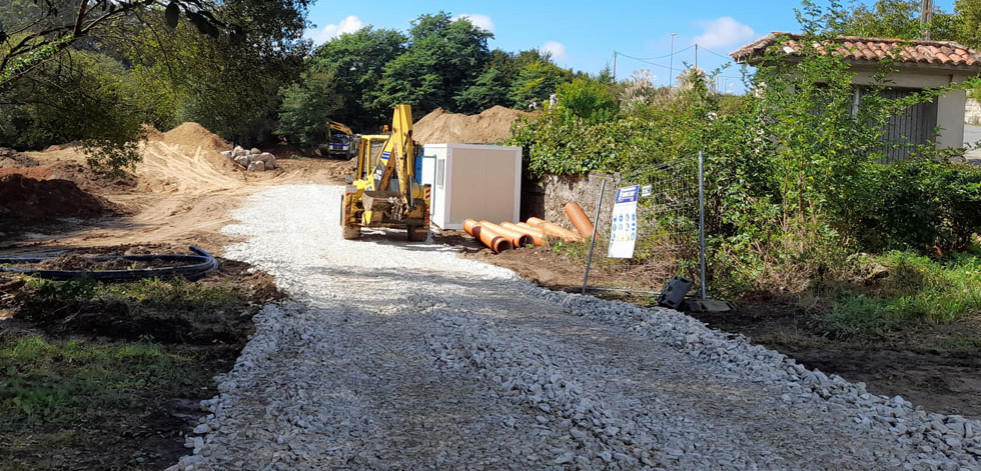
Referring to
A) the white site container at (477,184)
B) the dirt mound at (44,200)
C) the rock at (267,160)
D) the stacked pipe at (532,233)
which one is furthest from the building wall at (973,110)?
the dirt mound at (44,200)

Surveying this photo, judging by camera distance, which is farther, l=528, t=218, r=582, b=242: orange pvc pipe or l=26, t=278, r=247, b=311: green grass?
l=528, t=218, r=582, b=242: orange pvc pipe

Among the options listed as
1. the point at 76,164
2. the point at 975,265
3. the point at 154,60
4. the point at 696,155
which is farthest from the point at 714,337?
the point at 76,164

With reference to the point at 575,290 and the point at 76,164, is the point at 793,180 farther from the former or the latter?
the point at 76,164

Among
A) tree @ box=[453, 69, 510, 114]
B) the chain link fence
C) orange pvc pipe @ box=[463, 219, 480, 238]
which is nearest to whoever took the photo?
the chain link fence

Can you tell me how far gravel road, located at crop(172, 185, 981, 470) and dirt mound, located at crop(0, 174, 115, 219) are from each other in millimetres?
14777

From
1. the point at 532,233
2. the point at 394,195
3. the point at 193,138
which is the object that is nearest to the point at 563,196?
the point at 532,233

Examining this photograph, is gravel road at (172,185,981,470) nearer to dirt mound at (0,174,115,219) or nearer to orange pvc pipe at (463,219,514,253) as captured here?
orange pvc pipe at (463,219,514,253)

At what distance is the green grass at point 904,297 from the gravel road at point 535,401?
1.49 metres

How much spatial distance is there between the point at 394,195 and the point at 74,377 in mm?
10926

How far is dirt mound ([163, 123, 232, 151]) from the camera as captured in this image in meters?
38.8

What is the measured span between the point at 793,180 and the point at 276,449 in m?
8.03

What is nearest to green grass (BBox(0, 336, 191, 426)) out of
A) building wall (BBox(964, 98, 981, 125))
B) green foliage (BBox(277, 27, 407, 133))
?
building wall (BBox(964, 98, 981, 125))

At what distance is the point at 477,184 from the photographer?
63.0 feet

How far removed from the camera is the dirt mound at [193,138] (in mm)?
38784
